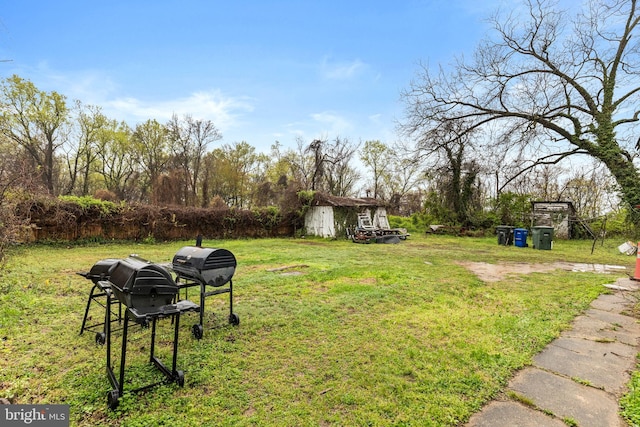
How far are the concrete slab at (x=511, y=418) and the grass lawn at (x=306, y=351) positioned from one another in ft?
0.28

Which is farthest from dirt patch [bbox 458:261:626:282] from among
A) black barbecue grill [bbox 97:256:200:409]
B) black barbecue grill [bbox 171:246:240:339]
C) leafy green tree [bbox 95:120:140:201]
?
leafy green tree [bbox 95:120:140:201]

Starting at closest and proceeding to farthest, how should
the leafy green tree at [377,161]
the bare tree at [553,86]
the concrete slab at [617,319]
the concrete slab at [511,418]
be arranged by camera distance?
the concrete slab at [511,418] < the concrete slab at [617,319] < the bare tree at [553,86] < the leafy green tree at [377,161]

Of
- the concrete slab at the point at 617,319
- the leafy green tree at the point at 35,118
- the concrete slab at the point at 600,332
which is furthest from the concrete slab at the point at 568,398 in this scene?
the leafy green tree at the point at 35,118

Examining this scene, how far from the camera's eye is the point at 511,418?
1954 mm

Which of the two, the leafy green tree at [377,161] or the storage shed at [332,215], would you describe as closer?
the storage shed at [332,215]

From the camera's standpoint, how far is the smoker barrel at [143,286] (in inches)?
83.4

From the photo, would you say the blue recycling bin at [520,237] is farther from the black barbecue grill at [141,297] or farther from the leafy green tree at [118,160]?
the leafy green tree at [118,160]

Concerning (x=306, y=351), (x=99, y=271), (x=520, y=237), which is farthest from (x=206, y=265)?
(x=520, y=237)

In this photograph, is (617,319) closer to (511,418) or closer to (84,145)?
(511,418)

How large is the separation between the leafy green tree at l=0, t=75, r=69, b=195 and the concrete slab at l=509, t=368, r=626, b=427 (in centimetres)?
2304

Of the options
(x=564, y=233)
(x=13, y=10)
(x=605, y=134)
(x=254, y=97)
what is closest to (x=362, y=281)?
(x=13, y=10)

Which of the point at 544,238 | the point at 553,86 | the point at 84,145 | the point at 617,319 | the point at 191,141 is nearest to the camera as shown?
the point at 617,319

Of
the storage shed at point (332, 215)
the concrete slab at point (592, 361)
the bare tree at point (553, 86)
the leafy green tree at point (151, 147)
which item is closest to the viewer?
the concrete slab at point (592, 361)

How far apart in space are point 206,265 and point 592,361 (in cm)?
410
